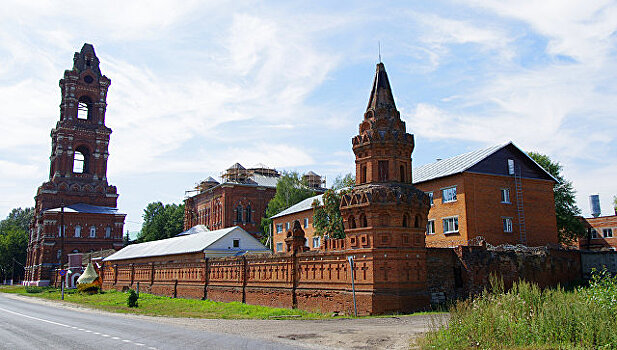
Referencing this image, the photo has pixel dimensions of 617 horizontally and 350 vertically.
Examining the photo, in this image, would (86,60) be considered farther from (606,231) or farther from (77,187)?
(606,231)

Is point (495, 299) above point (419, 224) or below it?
below

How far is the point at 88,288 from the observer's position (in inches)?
1818

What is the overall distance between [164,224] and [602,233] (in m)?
76.1

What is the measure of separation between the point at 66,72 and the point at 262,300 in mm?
64683

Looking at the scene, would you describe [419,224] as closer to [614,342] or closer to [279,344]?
[279,344]

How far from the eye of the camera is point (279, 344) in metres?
13.4

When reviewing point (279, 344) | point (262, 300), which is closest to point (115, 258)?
point (262, 300)

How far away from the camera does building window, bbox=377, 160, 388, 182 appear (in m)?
22.3

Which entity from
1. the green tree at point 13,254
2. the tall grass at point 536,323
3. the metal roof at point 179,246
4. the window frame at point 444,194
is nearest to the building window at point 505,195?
the window frame at point 444,194

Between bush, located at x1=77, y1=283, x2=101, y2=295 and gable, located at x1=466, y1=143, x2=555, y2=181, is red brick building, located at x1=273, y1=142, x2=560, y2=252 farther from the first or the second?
bush, located at x1=77, y1=283, x2=101, y2=295

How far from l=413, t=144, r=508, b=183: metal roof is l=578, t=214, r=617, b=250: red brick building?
2996 cm

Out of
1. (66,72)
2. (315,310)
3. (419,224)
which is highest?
(66,72)

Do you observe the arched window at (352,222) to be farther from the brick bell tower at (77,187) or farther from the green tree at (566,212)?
the brick bell tower at (77,187)

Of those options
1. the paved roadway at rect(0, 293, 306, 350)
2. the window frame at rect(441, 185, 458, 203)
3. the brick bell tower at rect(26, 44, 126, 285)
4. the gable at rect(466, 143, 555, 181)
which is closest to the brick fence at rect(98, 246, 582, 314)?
the paved roadway at rect(0, 293, 306, 350)
